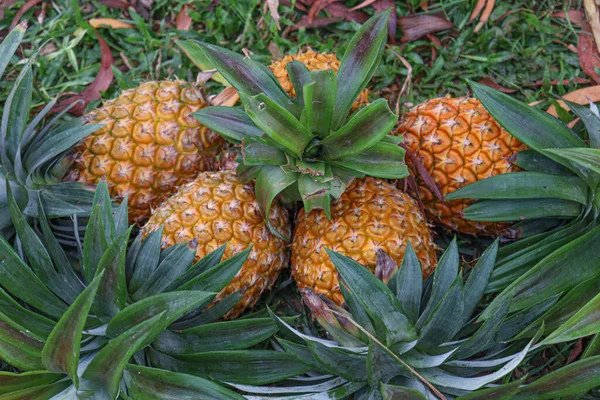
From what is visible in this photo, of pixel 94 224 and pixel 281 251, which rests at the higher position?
pixel 94 224

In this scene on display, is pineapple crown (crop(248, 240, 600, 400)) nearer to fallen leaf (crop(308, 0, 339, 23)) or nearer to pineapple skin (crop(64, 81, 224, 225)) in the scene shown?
pineapple skin (crop(64, 81, 224, 225))

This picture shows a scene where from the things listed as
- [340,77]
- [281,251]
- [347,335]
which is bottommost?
[281,251]

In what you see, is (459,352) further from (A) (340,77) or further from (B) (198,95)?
(B) (198,95)

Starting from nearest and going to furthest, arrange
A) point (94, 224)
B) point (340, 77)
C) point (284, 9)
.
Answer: point (94, 224) → point (340, 77) → point (284, 9)

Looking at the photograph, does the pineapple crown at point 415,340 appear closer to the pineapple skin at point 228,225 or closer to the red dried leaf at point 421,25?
the pineapple skin at point 228,225

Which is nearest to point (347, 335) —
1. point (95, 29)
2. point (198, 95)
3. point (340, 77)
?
point (340, 77)

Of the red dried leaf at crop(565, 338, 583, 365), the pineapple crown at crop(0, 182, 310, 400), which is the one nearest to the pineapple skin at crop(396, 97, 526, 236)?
the red dried leaf at crop(565, 338, 583, 365)

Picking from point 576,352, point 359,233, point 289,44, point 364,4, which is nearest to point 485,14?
point 364,4
